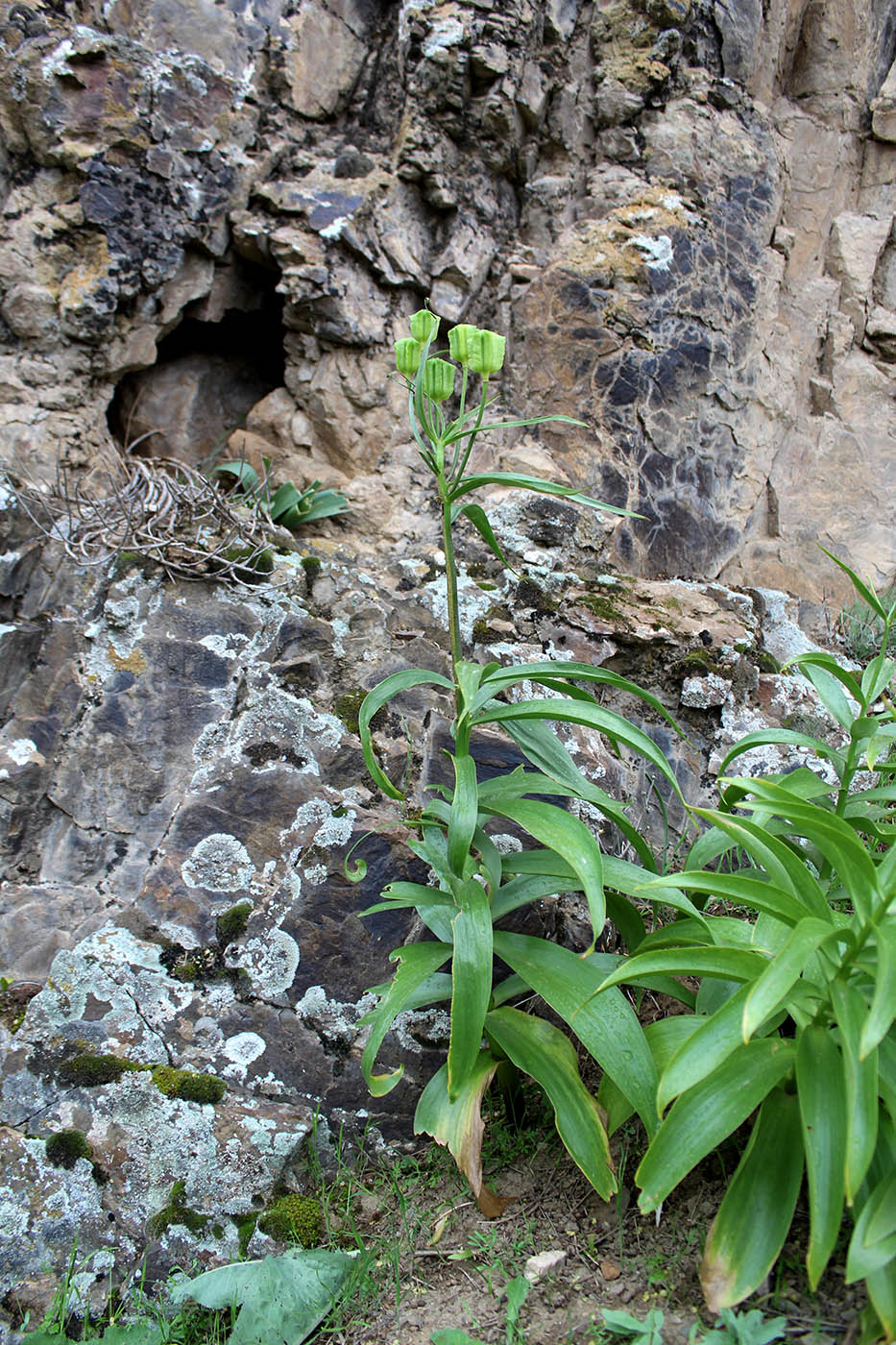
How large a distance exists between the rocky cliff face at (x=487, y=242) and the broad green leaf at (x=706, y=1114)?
7.00 feet

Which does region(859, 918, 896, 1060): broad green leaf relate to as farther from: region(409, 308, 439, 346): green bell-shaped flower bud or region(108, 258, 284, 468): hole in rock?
region(108, 258, 284, 468): hole in rock

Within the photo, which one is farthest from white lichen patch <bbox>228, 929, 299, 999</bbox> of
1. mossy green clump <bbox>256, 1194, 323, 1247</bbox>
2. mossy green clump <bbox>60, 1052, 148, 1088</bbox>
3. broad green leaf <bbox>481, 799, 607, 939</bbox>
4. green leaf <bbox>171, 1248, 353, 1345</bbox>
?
broad green leaf <bbox>481, 799, 607, 939</bbox>

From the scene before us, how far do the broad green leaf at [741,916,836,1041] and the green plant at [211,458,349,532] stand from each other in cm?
223

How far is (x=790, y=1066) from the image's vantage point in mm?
1523

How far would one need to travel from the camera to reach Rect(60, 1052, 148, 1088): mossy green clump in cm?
205

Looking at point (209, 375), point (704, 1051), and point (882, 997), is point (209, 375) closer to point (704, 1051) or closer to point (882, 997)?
point (704, 1051)

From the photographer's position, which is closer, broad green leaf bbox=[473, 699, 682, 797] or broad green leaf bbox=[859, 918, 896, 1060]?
broad green leaf bbox=[859, 918, 896, 1060]

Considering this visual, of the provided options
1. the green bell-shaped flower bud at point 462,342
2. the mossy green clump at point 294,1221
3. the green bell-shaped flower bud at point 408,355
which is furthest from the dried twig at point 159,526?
the mossy green clump at point 294,1221

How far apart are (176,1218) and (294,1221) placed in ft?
0.84

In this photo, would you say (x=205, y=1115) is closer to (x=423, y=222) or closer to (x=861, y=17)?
(x=423, y=222)

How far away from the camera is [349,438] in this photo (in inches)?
141

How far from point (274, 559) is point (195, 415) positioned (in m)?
1.23

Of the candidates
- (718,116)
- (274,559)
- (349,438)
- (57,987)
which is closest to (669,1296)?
(57,987)

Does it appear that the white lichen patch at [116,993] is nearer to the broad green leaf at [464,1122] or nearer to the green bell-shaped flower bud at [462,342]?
the broad green leaf at [464,1122]
